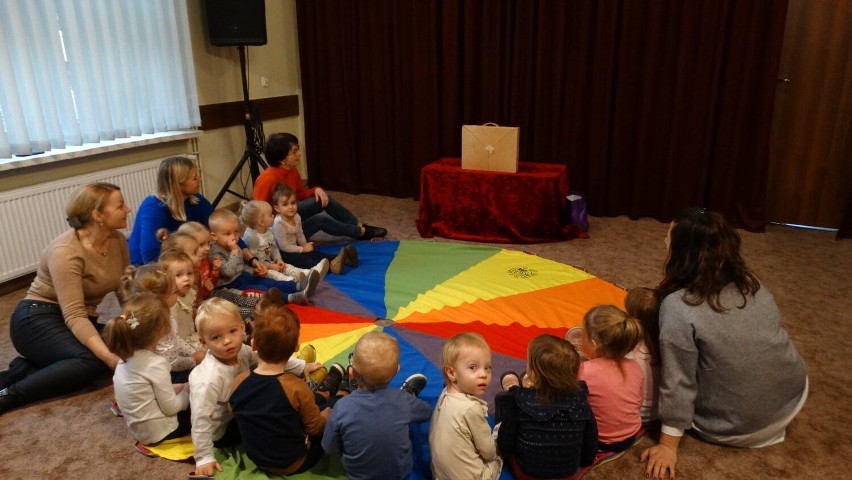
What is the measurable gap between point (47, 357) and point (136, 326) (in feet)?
2.73

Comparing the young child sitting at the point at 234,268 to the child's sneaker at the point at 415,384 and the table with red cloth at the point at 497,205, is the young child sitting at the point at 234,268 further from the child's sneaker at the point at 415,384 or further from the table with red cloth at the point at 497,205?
the table with red cloth at the point at 497,205

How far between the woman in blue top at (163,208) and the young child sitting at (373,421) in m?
1.80

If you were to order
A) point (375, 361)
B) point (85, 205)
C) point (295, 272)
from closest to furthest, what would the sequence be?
point (375, 361) < point (85, 205) < point (295, 272)

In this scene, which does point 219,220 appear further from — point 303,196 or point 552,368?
point 552,368

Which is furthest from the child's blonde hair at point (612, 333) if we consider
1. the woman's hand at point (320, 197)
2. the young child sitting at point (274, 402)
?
the woman's hand at point (320, 197)

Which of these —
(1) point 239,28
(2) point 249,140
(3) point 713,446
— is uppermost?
(1) point 239,28

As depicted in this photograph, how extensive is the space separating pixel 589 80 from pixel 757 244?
1.81 m

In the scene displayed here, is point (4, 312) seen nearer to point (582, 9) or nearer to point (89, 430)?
point (89, 430)

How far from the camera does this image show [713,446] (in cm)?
224

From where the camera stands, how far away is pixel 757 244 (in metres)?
4.41

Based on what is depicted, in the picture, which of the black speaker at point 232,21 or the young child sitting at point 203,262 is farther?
the black speaker at point 232,21

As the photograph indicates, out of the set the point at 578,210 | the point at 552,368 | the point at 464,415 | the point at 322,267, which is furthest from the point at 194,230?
the point at 578,210

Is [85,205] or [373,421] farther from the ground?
[85,205]

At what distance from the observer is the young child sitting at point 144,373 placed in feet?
6.83
